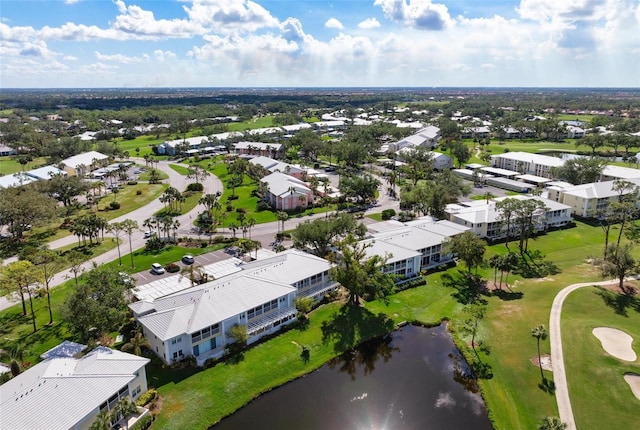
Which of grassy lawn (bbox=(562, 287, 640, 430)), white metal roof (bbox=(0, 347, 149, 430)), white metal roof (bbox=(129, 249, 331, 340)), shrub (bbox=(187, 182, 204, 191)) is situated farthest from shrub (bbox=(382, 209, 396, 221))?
white metal roof (bbox=(0, 347, 149, 430))

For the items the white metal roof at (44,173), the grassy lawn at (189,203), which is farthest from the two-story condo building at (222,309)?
the white metal roof at (44,173)

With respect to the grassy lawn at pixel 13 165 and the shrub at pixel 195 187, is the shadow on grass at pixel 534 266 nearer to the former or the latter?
the shrub at pixel 195 187

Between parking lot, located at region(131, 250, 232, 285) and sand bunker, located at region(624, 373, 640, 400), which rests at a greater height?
parking lot, located at region(131, 250, 232, 285)

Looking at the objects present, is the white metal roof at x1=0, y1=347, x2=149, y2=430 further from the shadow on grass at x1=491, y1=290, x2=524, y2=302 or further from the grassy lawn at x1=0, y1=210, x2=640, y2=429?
the shadow on grass at x1=491, y1=290, x2=524, y2=302

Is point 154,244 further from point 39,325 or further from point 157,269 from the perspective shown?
point 39,325

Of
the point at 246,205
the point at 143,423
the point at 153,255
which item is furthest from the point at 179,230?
the point at 143,423

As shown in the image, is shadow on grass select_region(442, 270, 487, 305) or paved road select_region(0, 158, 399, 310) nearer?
shadow on grass select_region(442, 270, 487, 305)
